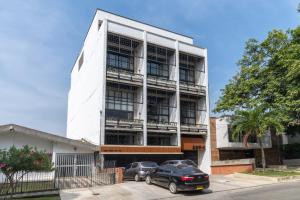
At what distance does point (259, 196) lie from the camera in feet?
45.6

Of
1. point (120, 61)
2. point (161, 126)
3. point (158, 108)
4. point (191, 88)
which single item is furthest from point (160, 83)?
point (120, 61)

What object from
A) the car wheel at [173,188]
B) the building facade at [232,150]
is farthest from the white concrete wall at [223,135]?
the car wheel at [173,188]

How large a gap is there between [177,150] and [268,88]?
11.3 meters

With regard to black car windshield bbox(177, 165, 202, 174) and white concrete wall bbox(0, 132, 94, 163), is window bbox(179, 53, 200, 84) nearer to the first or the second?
white concrete wall bbox(0, 132, 94, 163)

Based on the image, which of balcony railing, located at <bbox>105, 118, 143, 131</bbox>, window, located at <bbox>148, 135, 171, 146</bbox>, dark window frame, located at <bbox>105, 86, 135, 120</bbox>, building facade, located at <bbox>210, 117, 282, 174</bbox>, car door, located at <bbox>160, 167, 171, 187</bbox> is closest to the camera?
car door, located at <bbox>160, 167, 171, 187</bbox>

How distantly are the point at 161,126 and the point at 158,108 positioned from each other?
3.56 meters

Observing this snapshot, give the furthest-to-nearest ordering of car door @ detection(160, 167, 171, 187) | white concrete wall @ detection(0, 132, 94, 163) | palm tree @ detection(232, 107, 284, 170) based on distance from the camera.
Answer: palm tree @ detection(232, 107, 284, 170)
white concrete wall @ detection(0, 132, 94, 163)
car door @ detection(160, 167, 171, 187)

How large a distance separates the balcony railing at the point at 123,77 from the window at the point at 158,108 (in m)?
3.88

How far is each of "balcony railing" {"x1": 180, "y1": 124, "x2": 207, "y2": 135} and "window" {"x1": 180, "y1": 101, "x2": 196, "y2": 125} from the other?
164 cm

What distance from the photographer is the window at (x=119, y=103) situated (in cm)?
2971

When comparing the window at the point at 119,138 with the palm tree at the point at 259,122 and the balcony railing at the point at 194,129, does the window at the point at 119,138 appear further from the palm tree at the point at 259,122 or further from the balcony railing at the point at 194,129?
the palm tree at the point at 259,122

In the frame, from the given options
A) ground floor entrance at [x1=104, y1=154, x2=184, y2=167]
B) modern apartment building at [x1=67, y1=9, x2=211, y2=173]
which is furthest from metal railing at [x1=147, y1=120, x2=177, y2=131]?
ground floor entrance at [x1=104, y1=154, x2=184, y2=167]

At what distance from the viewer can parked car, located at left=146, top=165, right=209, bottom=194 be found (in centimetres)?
1475

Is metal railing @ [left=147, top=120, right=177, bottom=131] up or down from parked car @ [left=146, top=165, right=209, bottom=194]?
up
